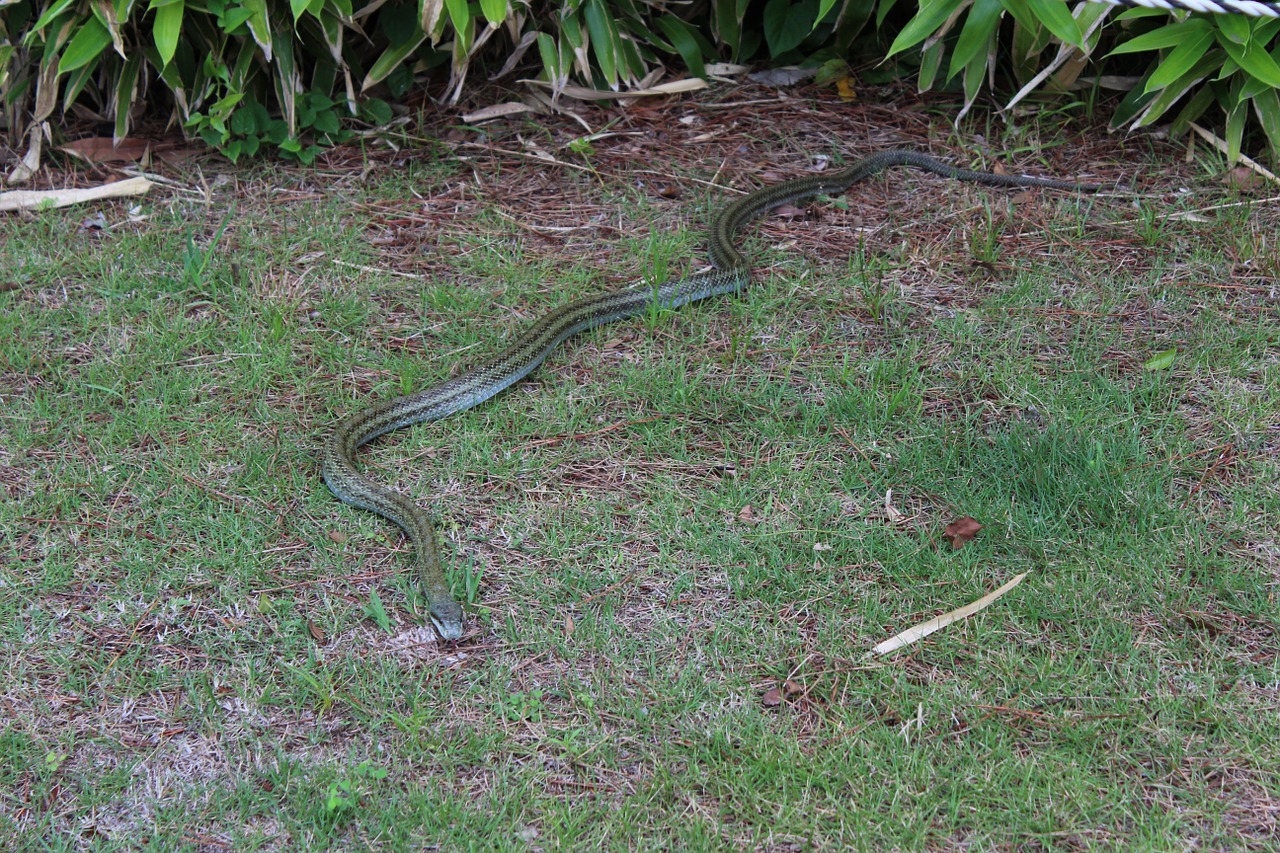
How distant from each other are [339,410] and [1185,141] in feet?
15.8

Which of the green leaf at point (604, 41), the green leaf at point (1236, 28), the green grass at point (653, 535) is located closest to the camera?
the green grass at point (653, 535)

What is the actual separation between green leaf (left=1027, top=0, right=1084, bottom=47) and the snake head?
395 cm

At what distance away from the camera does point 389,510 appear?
4.53m

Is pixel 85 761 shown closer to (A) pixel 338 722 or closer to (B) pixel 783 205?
(A) pixel 338 722

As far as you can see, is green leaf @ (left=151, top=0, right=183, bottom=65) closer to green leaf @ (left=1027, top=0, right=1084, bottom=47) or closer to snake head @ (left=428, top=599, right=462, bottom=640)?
A: snake head @ (left=428, top=599, right=462, bottom=640)

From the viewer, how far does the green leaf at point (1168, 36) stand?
5.95 m

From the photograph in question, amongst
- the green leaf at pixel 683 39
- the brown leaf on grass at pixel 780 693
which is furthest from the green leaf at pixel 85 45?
the brown leaf on grass at pixel 780 693

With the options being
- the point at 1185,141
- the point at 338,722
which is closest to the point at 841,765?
the point at 338,722

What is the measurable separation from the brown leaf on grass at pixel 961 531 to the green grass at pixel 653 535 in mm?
47

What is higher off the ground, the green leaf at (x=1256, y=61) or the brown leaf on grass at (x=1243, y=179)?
the green leaf at (x=1256, y=61)

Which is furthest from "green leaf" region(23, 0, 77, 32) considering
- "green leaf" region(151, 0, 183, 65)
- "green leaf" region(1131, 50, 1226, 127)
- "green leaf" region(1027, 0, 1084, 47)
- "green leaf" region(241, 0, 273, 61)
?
"green leaf" region(1131, 50, 1226, 127)

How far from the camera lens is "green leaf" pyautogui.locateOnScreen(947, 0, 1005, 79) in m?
6.11

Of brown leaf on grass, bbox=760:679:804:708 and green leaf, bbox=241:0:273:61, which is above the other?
green leaf, bbox=241:0:273:61

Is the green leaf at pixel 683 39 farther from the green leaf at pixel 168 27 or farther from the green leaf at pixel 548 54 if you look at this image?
the green leaf at pixel 168 27
